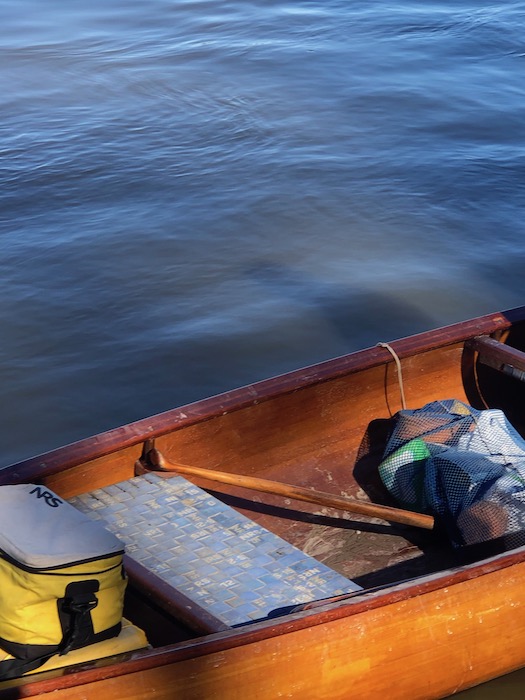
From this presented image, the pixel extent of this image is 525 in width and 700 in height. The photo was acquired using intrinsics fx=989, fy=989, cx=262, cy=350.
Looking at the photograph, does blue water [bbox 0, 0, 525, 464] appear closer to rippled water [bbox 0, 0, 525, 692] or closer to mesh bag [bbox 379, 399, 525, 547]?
rippled water [bbox 0, 0, 525, 692]

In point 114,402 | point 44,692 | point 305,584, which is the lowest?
point 114,402

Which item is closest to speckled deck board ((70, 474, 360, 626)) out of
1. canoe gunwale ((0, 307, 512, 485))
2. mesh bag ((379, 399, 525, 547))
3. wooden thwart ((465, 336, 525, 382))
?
canoe gunwale ((0, 307, 512, 485))

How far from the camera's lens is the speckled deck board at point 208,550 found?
3.82m

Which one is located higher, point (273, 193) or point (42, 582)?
point (42, 582)

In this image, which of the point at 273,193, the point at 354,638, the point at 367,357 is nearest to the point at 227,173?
the point at 273,193

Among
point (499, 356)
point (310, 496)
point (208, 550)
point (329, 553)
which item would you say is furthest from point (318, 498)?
point (499, 356)

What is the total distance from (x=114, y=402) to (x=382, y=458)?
2.07 meters

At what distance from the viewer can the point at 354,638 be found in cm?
342

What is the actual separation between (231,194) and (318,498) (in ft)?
20.1

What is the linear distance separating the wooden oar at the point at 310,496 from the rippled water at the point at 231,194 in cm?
188

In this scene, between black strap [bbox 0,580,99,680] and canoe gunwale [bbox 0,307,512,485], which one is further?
canoe gunwale [bbox 0,307,512,485]

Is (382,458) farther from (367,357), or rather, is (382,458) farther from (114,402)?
(114,402)

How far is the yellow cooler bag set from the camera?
3111mm

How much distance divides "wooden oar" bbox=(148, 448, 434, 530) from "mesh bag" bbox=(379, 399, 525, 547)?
22 centimetres
